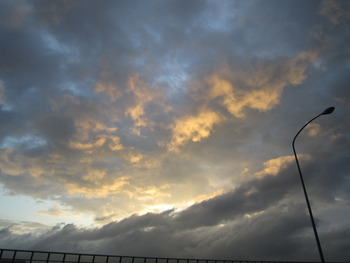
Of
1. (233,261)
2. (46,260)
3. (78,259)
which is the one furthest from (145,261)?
(233,261)

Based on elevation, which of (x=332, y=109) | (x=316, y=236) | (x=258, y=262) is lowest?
(x=258, y=262)

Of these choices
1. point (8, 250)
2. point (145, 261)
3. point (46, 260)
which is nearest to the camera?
point (8, 250)

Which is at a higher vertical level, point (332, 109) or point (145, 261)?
point (332, 109)

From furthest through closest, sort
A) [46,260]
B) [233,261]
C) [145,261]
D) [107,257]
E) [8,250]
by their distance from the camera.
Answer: [233,261] → [145,261] → [107,257] → [46,260] → [8,250]

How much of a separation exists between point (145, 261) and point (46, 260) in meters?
9.67

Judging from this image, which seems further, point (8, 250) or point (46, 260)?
point (46, 260)

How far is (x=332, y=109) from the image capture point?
15289 mm

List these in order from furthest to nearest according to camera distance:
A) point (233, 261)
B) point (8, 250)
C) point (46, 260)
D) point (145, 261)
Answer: point (233, 261), point (145, 261), point (46, 260), point (8, 250)

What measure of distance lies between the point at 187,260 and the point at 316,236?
16.2 m

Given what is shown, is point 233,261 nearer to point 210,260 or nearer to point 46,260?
point 210,260

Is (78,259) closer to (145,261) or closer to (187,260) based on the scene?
(145,261)

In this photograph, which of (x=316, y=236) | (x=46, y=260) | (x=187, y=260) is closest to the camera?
(x=316, y=236)

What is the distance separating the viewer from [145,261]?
79.8ft

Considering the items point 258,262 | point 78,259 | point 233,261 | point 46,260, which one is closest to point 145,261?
point 78,259
